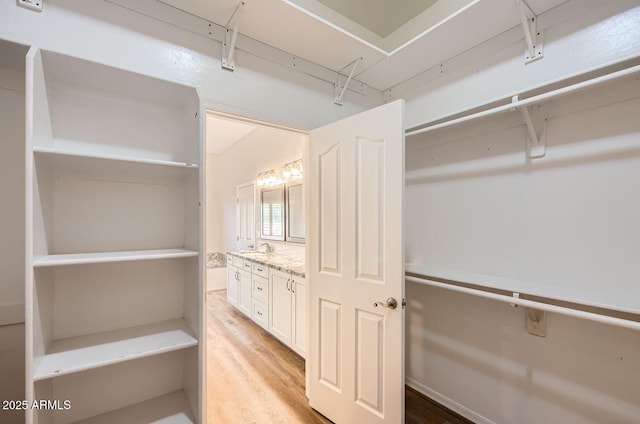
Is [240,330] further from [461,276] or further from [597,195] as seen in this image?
[597,195]

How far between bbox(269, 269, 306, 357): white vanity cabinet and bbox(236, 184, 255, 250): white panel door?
182 centimetres

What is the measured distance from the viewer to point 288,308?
2852 mm

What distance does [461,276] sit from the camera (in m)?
1.74

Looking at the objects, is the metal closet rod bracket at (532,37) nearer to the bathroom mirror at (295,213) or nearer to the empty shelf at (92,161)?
the empty shelf at (92,161)

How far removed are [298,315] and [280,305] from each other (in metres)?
0.38

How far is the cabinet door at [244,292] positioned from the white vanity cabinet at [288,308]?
2.27 ft

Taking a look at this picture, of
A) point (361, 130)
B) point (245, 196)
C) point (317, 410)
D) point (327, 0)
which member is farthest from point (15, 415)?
point (245, 196)

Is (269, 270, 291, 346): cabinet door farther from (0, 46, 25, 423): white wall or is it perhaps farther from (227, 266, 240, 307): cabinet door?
(0, 46, 25, 423): white wall

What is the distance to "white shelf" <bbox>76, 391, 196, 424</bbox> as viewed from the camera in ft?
4.23

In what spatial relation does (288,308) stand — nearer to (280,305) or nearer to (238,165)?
(280,305)

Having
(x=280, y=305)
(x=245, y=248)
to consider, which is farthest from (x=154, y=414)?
(x=245, y=248)

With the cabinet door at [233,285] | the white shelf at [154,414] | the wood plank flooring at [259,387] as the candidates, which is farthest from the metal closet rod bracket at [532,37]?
the cabinet door at [233,285]

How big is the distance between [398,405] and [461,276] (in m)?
0.85

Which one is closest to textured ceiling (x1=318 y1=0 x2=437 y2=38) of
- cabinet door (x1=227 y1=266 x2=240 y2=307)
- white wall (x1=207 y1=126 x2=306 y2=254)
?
white wall (x1=207 y1=126 x2=306 y2=254)
